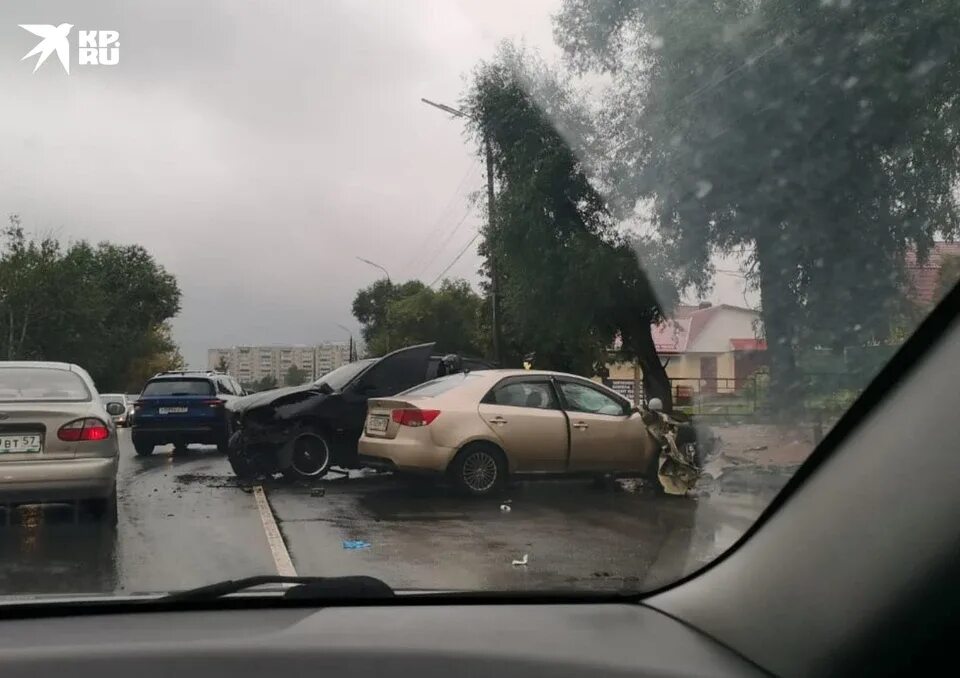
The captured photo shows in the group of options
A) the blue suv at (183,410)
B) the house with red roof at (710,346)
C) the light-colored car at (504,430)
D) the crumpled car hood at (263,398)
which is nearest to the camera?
the house with red roof at (710,346)

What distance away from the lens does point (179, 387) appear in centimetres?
446

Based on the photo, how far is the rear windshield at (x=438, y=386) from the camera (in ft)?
12.9

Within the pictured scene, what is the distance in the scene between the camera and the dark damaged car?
390 centimetres

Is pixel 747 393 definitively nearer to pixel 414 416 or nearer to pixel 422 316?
pixel 422 316

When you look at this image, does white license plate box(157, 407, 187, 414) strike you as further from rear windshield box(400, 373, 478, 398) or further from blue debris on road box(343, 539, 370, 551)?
blue debris on road box(343, 539, 370, 551)

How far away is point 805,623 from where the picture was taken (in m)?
2.48

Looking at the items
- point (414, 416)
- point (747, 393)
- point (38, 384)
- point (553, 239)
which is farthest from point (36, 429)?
point (747, 393)

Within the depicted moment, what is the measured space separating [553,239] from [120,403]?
209 cm

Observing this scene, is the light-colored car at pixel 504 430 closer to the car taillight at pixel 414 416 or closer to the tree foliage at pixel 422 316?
the car taillight at pixel 414 416

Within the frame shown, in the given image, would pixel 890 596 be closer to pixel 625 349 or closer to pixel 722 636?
pixel 722 636

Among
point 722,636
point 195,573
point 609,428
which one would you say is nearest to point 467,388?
point 609,428

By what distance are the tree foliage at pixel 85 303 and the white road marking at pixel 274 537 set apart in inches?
28.9

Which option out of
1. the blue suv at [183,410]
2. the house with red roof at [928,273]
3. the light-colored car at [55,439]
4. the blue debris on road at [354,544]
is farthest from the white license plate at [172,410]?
the house with red roof at [928,273]

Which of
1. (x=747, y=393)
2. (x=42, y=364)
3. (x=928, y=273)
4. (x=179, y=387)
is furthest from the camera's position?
(x=179, y=387)
